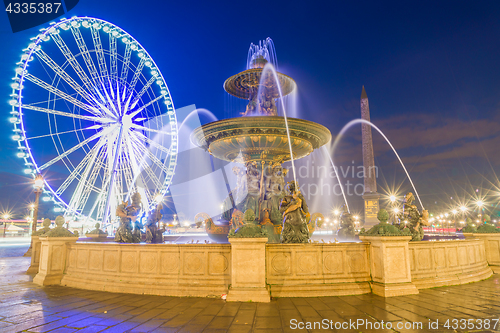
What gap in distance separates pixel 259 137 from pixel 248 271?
5.46 meters

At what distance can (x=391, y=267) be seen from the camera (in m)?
6.07

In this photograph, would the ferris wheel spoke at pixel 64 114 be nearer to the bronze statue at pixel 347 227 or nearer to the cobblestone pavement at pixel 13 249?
the cobblestone pavement at pixel 13 249

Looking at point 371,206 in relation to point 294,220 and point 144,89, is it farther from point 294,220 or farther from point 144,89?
point 294,220

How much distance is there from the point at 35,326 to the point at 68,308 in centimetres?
92

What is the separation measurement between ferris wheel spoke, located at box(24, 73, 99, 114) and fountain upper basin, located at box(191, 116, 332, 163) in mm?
10487

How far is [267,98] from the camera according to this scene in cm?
1317

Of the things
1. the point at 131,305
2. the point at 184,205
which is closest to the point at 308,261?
the point at 131,305

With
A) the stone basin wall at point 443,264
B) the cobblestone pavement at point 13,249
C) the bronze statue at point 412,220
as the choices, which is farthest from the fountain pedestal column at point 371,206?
the cobblestone pavement at point 13,249

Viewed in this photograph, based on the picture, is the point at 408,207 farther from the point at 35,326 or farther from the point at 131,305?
the point at 35,326

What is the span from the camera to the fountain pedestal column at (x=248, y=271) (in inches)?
217

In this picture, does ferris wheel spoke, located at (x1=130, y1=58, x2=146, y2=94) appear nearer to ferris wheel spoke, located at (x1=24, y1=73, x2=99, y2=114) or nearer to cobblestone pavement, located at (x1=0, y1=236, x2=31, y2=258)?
ferris wheel spoke, located at (x1=24, y1=73, x2=99, y2=114)

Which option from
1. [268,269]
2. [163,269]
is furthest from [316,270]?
[163,269]

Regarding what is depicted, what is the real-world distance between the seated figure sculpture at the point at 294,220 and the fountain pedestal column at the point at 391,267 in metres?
1.64

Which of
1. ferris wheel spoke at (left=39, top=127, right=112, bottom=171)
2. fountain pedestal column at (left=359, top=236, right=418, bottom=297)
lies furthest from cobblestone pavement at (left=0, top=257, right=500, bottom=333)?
ferris wheel spoke at (left=39, top=127, right=112, bottom=171)
